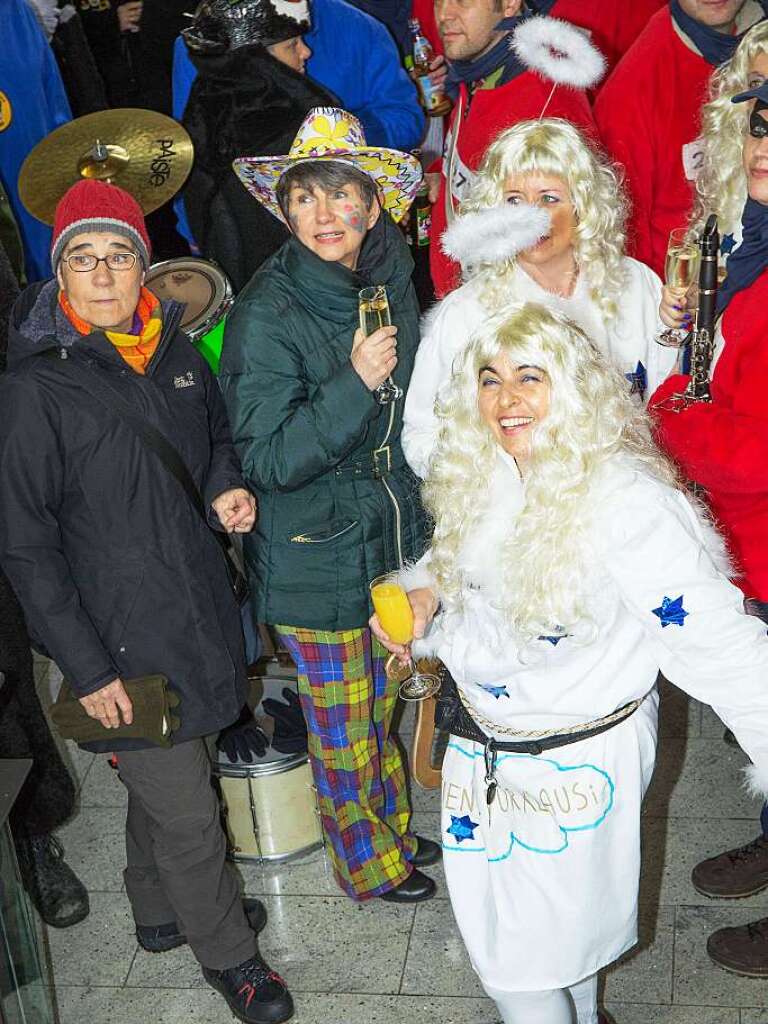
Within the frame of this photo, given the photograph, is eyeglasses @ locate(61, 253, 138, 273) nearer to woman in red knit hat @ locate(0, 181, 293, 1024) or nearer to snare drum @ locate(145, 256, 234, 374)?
woman in red knit hat @ locate(0, 181, 293, 1024)

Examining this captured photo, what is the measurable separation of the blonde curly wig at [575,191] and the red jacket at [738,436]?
32 cm

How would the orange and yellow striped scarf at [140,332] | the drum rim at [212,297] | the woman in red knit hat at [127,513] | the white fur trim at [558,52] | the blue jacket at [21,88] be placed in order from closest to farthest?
the woman in red knit hat at [127,513] < the orange and yellow striped scarf at [140,332] < the white fur trim at [558,52] < the drum rim at [212,297] < the blue jacket at [21,88]

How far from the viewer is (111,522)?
3.10 meters

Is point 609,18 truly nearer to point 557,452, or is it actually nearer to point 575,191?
point 575,191

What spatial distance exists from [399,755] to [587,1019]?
1.01 meters

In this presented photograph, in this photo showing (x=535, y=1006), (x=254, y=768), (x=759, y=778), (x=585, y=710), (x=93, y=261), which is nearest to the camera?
(x=759, y=778)

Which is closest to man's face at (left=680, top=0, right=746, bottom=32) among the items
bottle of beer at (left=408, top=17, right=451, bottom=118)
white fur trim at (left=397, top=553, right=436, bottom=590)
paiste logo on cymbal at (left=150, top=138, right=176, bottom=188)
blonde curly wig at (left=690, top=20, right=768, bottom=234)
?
blonde curly wig at (left=690, top=20, right=768, bottom=234)

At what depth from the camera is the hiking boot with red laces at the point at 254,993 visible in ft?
11.6

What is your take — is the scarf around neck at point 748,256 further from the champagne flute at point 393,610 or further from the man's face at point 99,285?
the man's face at point 99,285

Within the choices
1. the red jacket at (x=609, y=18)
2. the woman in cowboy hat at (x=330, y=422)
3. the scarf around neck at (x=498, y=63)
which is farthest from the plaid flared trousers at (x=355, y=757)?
the red jacket at (x=609, y=18)

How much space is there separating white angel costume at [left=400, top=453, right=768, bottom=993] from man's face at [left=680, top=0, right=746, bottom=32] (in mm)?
2217

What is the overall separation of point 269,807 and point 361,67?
283cm

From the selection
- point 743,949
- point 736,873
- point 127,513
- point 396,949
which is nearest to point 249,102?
point 127,513

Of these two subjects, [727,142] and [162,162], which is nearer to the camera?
[727,142]
